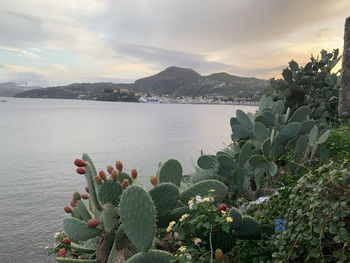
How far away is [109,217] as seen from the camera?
112 inches

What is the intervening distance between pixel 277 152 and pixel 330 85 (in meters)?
3.88

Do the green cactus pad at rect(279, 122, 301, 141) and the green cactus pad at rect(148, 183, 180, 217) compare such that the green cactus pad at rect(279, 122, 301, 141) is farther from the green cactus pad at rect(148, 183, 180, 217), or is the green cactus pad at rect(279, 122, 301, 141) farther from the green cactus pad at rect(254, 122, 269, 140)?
the green cactus pad at rect(148, 183, 180, 217)

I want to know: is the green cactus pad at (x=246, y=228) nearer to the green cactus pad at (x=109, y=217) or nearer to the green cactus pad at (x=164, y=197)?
the green cactus pad at (x=164, y=197)

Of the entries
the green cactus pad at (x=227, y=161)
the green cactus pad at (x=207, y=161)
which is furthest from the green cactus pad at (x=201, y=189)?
the green cactus pad at (x=207, y=161)

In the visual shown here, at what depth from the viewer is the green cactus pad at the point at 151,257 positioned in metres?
2.39

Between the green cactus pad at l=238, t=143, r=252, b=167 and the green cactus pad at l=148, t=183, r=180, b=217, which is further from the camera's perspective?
the green cactus pad at l=238, t=143, r=252, b=167

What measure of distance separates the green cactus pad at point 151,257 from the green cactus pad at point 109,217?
0.48 m

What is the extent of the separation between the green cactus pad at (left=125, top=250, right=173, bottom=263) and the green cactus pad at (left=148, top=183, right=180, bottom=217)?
547 millimetres

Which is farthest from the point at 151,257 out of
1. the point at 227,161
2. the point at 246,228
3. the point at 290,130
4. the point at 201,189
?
the point at 290,130

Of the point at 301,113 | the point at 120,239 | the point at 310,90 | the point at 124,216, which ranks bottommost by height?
the point at 120,239

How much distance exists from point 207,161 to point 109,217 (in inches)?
107

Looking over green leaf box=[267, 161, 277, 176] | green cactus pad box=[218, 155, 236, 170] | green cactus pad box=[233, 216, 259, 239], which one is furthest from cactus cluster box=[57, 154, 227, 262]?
green cactus pad box=[218, 155, 236, 170]

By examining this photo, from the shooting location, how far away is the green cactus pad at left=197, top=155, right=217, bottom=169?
5242 millimetres

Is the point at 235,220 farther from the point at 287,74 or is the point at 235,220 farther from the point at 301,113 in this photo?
the point at 287,74
